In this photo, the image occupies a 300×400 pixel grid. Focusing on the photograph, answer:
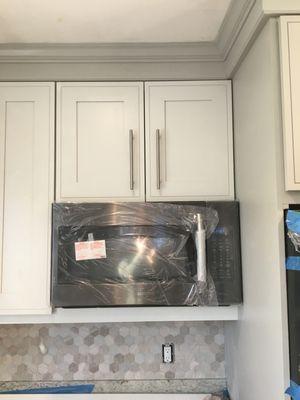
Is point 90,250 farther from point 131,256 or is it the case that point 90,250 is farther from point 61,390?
point 61,390

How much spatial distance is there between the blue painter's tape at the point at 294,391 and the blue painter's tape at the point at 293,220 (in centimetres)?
43

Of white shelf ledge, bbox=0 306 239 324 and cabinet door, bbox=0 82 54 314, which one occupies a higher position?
cabinet door, bbox=0 82 54 314

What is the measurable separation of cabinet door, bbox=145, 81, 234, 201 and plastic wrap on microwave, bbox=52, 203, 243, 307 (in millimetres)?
105

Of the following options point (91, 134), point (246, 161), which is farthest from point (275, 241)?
point (91, 134)

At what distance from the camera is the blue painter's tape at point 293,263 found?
3.67 ft

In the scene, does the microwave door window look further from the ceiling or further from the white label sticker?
the ceiling

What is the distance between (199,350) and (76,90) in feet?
4.50

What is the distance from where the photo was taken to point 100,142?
1.71m

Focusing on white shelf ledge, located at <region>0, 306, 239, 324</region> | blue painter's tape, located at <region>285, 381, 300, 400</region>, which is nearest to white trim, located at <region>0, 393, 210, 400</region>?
white shelf ledge, located at <region>0, 306, 239, 324</region>

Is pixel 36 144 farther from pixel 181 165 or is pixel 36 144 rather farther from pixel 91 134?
pixel 181 165

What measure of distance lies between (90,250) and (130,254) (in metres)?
0.16

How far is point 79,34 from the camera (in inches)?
62.7

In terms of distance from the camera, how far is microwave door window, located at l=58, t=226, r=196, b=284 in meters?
1.59

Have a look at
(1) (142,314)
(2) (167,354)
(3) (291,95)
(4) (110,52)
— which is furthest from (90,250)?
(3) (291,95)
